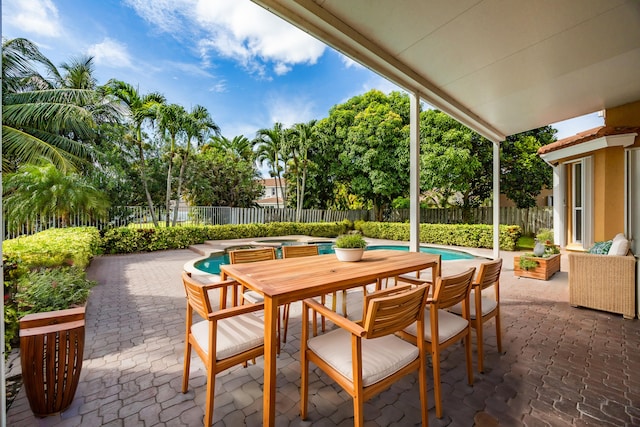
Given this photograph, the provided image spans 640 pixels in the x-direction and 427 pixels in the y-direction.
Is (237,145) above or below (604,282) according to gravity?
above

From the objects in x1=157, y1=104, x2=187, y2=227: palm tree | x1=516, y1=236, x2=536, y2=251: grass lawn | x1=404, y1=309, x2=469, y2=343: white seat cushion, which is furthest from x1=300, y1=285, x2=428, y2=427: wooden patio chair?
x1=516, y1=236, x2=536, y2=251: grass lawn

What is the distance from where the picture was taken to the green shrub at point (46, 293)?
2576 mm

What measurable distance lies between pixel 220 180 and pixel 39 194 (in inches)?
295

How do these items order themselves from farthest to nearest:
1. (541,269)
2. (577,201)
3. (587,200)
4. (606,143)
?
(577,201), (587,200), (541,269), (606,143)

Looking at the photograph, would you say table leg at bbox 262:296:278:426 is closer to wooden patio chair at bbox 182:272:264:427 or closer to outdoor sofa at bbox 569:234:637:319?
wooden patio chair at bbox 182:272:264:427

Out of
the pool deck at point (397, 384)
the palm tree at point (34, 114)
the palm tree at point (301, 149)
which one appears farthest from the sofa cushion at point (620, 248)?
the palm tree at point (34, 114)

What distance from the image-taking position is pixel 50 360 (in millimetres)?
1771

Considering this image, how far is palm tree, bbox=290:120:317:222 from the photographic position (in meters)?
13.5

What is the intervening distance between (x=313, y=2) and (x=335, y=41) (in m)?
0.47

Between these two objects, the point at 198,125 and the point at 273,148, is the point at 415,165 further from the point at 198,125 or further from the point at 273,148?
the point at 273,148

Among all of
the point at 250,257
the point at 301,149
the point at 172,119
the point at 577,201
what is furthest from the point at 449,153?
the point at 172,119

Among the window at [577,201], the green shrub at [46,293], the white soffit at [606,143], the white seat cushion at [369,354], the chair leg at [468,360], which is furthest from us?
the window at [577,201]

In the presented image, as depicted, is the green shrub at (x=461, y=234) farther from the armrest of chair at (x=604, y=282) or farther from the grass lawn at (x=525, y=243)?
the armrest of chair at (x=604, y=282)

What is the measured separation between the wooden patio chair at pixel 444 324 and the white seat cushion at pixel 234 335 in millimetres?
1075
